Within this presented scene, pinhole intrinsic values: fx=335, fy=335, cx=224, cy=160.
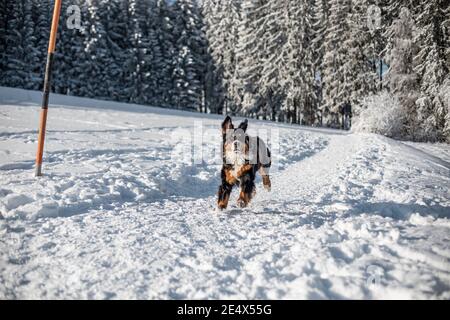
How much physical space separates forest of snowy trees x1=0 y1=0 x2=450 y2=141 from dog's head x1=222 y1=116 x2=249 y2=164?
16.7 metres

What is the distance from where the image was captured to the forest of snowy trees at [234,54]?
26.1 m

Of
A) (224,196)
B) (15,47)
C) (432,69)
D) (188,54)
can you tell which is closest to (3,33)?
(15,47)

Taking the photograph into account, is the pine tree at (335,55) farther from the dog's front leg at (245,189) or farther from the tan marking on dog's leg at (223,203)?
the tan marking on dog's leg at (223,203)

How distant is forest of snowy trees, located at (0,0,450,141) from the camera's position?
2614cm

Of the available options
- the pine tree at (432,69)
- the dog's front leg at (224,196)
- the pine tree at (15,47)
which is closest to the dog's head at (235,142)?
the dog's front leg at (224,196)

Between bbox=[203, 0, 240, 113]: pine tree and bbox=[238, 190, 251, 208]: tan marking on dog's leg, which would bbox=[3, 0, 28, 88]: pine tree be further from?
bbox=[238, 190, 251, 208]: tan marking on dog's leg

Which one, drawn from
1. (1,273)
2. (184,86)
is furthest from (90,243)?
(184,86)

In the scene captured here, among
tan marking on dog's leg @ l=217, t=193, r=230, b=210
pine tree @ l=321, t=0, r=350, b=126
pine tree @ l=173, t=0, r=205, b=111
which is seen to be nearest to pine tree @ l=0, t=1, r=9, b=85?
pine tree @ l=173, t=0, r=205, b=111

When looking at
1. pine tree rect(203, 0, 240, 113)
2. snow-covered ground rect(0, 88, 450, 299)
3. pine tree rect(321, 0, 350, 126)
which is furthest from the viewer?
pine tree rect(203, 0, 240, 113)

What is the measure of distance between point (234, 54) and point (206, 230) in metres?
38.1

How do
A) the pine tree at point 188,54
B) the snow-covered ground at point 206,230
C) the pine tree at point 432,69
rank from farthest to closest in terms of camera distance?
the pine tree at point 188,54, the pine tree at point 432,69, the snow-covered ground at point 206,230

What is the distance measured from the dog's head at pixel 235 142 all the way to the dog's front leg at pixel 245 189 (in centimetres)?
29

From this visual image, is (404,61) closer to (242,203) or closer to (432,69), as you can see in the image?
(432,69)

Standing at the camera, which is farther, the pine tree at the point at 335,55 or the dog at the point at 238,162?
the pine tree at the point at 335,55
